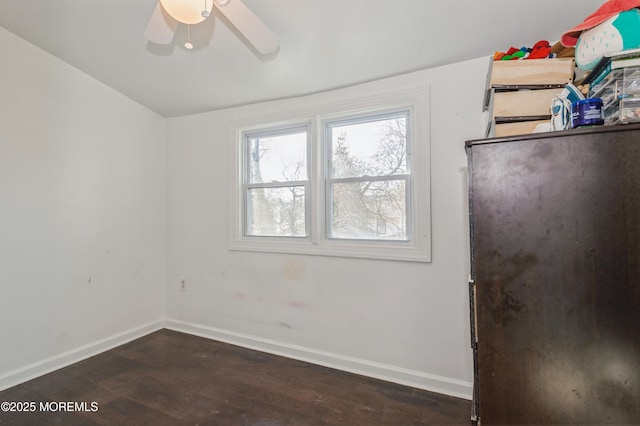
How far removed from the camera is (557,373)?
939mm

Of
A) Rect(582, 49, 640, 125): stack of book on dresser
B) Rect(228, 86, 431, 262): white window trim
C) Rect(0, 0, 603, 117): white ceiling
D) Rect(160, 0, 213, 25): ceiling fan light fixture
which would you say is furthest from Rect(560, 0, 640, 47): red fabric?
Rect(160, 0, 213, 25): ceiling fan light fixture

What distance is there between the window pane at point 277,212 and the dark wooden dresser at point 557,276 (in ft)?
5.37

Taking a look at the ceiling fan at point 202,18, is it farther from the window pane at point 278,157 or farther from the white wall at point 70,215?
the white wall at point 70,215

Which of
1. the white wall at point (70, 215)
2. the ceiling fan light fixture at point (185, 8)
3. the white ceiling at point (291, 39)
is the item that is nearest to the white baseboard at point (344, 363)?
the white wall at point (70, 215)

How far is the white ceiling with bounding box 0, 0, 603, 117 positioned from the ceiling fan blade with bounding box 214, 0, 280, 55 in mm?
312

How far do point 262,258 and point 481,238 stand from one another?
1917 mm

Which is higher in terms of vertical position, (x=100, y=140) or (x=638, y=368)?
(x=100, y=140)

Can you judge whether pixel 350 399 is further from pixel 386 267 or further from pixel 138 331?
pixel 138 331

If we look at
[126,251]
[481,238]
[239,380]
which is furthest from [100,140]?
[481,238]

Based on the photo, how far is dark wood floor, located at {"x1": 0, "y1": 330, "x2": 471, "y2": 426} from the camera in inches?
65.9

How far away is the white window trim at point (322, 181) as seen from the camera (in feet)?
6.45

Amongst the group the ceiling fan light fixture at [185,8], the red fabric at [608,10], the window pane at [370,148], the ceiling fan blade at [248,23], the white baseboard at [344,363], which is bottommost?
the white baseboard at [344,363]

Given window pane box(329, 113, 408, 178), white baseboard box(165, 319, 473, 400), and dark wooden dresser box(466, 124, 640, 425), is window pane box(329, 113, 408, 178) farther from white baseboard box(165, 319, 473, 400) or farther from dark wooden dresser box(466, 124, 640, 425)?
white baseboard box(165, 319, 473, 400)

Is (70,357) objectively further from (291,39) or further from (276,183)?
(291,39)
